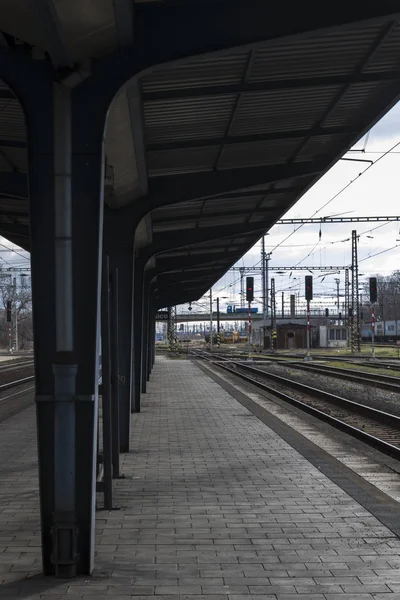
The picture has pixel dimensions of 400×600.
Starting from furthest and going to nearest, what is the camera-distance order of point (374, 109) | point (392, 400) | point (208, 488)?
point (392, 400) < point (374, 109) < point (208, 488)

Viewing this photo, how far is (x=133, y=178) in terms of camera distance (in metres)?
9.91

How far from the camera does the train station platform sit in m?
4.82

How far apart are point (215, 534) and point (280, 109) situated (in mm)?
4592

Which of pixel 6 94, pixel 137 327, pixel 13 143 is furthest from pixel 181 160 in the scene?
pixel 137 327

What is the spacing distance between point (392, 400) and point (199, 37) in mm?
15927

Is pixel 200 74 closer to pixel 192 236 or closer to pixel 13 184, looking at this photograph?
pixel 13 184

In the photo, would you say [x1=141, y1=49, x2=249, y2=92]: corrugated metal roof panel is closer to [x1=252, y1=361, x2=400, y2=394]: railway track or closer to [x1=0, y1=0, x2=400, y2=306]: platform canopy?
[x1=0, y1=0, x2=400, y2=306]: platform canopy

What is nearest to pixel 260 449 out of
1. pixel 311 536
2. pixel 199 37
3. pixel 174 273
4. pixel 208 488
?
pixel 208 488

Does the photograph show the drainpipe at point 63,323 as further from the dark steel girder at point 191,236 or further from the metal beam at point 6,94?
the dark steel girder at point 191,236

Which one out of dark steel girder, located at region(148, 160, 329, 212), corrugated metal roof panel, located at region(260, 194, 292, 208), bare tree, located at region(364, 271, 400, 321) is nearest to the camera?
dark steel girder, located at region(148, 160, 329, 212)

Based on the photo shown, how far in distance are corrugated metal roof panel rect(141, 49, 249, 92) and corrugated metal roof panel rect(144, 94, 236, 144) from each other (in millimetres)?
402

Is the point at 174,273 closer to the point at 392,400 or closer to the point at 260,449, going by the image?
the point at 392,400

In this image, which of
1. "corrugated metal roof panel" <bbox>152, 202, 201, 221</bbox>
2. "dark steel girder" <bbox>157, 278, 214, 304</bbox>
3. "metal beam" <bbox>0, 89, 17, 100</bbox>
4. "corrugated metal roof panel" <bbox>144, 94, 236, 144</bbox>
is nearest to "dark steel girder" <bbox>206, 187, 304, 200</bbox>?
"corrugated metal roof panel" <bbox>152, 202, 201, 221</bbox>

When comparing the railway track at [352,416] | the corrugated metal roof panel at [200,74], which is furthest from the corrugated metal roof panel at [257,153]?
the railway track at [352,416]
